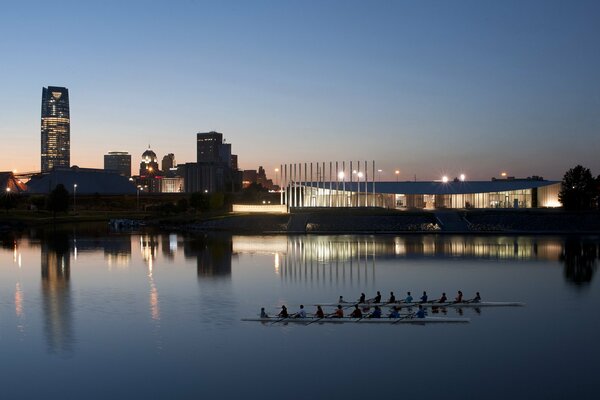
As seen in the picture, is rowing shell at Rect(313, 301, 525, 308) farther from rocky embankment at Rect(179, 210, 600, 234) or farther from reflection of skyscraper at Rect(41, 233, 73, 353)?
rocky embankment at Rect(179, 210, 600, 234)

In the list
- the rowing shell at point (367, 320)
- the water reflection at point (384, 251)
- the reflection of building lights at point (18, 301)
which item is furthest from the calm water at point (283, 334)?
the rowing shell at point (367, 320)

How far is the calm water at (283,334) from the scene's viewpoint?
991 inches

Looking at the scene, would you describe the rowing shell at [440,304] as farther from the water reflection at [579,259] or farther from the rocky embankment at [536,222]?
the rocky embankment at [536,222]

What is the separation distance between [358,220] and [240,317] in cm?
6842

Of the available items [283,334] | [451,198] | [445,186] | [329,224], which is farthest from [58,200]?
[283,334]

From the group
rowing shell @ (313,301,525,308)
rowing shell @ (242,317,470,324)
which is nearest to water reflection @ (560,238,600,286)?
rowing shell @ (313,301,525,308)

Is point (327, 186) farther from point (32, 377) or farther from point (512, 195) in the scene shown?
point (32, 377)

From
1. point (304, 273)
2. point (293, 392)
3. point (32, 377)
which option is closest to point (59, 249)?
point (304, 273)

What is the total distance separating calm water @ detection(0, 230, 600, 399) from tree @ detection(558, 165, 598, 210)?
57.0 m

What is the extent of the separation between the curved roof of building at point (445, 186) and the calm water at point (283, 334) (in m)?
69.0

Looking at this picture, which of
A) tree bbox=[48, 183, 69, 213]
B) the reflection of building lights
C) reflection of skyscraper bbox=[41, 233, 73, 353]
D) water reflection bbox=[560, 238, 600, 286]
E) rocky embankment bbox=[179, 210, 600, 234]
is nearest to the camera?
reflection of skyscraper bbox=[41, 233, 73, 353]

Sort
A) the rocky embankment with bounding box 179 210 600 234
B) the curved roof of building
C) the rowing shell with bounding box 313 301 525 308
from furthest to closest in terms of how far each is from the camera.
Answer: the curved roof of building < the rocky embankment with bounding box 179 210 600 234 < the rowing shell with bounding box 313 301 525 308

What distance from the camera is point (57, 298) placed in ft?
141

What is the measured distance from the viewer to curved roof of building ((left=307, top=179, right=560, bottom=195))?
5084 inches
